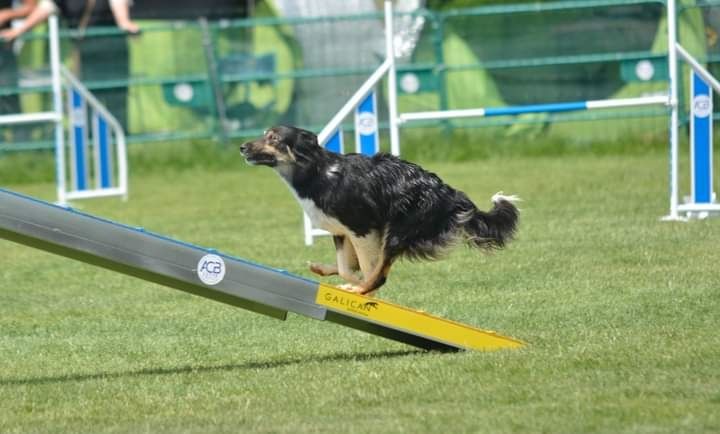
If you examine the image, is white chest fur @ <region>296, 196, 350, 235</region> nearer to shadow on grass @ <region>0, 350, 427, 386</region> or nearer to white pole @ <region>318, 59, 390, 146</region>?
shadow on grass @ <region>0, 350, 427, 386</region>

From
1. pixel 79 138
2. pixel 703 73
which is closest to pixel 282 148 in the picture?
pixel 703 73

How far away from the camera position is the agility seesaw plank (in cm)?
572

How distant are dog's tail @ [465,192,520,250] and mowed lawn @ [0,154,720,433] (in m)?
0.45

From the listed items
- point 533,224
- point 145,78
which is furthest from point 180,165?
point 533,224

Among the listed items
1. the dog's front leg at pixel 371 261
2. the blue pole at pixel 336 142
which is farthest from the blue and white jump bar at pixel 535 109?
the dog's front leg at pixel 371 261

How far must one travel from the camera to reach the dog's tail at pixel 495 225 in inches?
267

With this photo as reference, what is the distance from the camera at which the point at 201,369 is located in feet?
20.9

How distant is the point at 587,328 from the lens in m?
6.64

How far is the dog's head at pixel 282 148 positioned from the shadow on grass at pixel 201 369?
97cm

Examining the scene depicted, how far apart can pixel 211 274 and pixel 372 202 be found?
1.03 m

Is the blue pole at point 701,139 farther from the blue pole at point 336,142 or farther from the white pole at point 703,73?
the blue pole at point 336,142

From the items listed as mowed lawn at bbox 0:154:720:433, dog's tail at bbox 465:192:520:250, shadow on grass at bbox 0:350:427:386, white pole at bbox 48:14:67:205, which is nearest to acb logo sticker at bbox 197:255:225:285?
mowed lawn at bbox 0:154:720:433

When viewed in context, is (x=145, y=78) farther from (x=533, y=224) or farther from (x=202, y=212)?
(x=533, y=224)

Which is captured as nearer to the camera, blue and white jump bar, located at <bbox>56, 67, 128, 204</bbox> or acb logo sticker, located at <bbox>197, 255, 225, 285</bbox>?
acb logo sticker, located at <bbox>197, 255, 225, 285</bbox>
